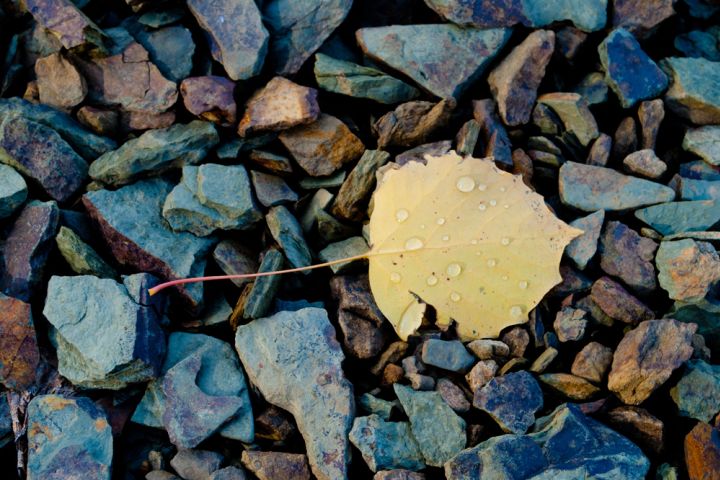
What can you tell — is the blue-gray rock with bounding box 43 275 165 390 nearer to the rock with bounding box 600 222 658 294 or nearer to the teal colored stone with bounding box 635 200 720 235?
the rock with bounding box 600 222 658 294

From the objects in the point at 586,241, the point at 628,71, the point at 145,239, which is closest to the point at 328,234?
the point at 145,239

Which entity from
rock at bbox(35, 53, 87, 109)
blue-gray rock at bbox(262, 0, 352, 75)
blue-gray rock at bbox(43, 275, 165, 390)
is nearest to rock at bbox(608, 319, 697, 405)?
blue-gray rock at bbox(43, 275, 165, 390)

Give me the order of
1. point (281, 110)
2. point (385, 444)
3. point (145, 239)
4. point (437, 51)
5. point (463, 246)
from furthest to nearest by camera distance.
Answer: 1. point (437, 51)
2. point (281, 110)
3. point (145, 239)
4. point (463, 246)
5. point (385, 444)

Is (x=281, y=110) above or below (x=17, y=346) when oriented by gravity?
above

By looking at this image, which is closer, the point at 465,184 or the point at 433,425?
the point at 433,425

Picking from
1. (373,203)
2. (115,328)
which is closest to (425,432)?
(373,203)

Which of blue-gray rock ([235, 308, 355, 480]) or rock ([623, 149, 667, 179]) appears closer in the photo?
blue-gray rock ([235, 308, 355, 480])

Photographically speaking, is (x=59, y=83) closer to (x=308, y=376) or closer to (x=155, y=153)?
(x=155, y=153)
